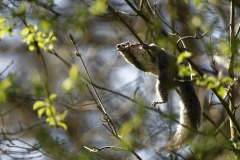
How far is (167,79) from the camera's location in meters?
4.54

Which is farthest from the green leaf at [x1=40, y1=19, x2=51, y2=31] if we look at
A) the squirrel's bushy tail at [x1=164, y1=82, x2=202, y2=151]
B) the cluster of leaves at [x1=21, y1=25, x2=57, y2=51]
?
the squirrel's bushy tail at [x1=164, y1=82, x2=202, y2=151]

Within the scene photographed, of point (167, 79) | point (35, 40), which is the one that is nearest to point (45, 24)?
point (35, 40)

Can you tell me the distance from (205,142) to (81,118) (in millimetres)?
5331

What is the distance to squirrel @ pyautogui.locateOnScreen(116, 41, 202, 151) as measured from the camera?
421cm

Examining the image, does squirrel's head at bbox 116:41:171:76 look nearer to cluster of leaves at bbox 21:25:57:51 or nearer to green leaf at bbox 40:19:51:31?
cluster of leaves at bbox 21:25:57:51

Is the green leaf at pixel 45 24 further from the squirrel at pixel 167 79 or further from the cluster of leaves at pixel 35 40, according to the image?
the squirrel at pixel 167 79

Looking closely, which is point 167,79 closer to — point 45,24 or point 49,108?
point 45,24

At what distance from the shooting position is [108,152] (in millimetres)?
5648

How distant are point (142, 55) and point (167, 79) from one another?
525mm

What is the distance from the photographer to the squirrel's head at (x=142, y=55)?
4.75 metres

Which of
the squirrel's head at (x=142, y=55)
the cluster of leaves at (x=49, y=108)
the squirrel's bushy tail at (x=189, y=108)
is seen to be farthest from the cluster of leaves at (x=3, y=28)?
the squirrel's head at (x=142, y=55)

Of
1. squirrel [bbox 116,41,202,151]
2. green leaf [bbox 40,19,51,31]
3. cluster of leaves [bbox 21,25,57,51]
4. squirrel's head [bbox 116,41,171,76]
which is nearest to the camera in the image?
green leaf [bbox 40,19,51,31]

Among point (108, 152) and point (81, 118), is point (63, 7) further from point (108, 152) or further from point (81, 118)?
point (108, 152)

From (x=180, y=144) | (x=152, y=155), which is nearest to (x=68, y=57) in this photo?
(x=152, y=155)
